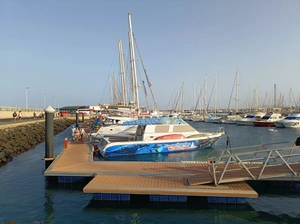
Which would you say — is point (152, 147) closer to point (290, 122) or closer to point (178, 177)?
point (178, 177)

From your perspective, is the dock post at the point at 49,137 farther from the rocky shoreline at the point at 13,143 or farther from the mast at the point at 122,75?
the mast at the point at 122,75

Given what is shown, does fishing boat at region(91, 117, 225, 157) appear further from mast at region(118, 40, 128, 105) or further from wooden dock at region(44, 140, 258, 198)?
mast at region(118, 40, 128, 105)

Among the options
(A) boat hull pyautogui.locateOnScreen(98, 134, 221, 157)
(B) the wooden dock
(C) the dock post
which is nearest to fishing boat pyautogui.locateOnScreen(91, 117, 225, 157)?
(A) boat hull pyautogui.locateOnScreen(98, 134, 221, 157)

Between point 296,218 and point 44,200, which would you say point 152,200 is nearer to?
point 44,200

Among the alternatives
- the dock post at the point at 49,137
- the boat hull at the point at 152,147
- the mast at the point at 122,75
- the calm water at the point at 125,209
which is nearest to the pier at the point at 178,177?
the calm water at the point at 125,209

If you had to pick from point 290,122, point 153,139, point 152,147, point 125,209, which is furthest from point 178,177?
point 290,122

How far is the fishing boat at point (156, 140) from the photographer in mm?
20438

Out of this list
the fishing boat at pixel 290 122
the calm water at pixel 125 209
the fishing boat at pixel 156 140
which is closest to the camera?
the calm water at pixel 125 209

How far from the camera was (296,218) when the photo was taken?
363 inches

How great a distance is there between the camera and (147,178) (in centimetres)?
1142

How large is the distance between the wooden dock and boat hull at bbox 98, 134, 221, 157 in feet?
14.2

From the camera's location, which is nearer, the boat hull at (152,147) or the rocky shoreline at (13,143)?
the rocky shoreline at (13,143)

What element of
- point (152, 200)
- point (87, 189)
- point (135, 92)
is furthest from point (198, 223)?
point (135, 92)

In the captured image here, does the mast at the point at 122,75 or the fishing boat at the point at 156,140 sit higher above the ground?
the mast at the point at 122,75
